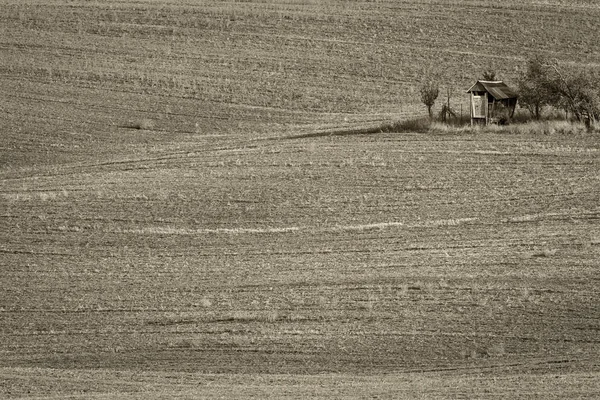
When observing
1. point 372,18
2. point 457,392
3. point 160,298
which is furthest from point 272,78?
point 457,392

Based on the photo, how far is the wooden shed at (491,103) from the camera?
46031 millimetres

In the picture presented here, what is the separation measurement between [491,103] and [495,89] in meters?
0.50

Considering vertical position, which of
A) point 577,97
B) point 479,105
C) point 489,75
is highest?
point 577,97

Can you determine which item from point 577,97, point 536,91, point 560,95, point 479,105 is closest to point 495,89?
point 479,105

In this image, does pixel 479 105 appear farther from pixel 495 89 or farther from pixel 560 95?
pixel 560 95

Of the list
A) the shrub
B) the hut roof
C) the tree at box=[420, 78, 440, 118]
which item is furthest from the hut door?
the shrub

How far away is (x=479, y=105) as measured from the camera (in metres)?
46.3

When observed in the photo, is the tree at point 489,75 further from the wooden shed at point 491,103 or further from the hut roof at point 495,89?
the wooden shed at point 491,103

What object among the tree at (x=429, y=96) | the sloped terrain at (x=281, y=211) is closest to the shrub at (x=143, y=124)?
the sloped terrain at (x=281, y=211)

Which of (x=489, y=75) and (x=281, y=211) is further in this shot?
(x=489, y=75)

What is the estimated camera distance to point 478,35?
57094 millimetres

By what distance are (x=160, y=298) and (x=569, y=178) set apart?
12.9 metres

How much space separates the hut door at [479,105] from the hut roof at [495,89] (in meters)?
0.25

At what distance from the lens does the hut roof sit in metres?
45.9
